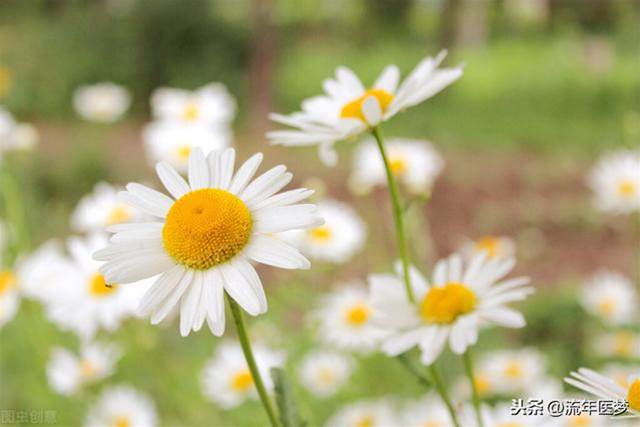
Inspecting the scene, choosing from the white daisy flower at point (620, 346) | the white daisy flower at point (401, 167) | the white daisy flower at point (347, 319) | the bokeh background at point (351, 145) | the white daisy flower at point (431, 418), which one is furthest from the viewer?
the bokeh background at point (351, 145)

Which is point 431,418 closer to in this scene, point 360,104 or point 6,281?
point 360,104

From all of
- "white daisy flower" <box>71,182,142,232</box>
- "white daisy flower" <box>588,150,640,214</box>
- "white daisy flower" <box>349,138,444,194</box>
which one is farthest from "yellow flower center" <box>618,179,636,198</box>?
"white daisy flower" <box>71,182,142,232</box>

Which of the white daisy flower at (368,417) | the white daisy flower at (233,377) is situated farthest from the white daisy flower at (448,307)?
the white daisy flower at (233,377)

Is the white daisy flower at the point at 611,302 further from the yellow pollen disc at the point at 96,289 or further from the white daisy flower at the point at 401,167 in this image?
the yellow pollen disc at the point at 96,289

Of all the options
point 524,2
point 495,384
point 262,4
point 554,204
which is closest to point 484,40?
point 524,2

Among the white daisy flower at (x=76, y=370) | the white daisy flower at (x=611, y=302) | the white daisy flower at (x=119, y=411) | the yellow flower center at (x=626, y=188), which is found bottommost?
the white daisy flower at (x=119, y=411)
